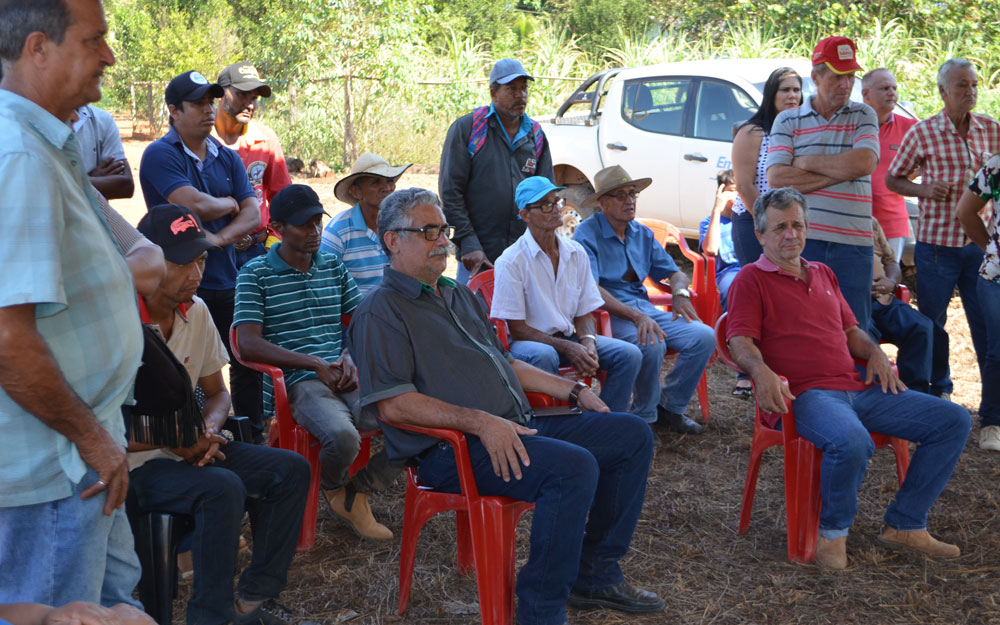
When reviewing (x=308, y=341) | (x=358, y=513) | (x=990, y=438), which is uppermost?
(x=308, y=341)

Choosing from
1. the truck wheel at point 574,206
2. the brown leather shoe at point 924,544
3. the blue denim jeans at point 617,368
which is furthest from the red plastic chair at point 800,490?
the truck wheel at point 574,206

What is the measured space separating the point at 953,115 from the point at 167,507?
4417 mm

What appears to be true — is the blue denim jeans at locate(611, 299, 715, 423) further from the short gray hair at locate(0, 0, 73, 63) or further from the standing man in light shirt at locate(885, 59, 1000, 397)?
the short gray hair at locate(0, 0, 73, 63)

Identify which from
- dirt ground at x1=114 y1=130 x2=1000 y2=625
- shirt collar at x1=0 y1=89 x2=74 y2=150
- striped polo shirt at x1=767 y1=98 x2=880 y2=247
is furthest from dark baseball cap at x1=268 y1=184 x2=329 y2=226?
striped polo shirt at x1=767 y1=98 x2=880 y2=247

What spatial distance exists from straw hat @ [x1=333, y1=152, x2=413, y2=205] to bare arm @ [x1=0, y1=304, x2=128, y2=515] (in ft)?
8.72

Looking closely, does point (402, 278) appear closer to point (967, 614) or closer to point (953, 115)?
point (967, 614)

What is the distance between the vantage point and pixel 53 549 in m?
1.78

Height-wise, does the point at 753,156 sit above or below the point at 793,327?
above

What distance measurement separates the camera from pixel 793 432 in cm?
351

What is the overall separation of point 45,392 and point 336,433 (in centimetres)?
178

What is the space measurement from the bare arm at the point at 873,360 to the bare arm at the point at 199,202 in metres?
2.73

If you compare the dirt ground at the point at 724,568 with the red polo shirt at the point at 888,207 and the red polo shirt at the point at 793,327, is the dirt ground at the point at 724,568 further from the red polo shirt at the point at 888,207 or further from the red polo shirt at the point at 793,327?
the red polo shirt at the point at 888,207

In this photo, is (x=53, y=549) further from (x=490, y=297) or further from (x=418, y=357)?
(x=490, y=297)

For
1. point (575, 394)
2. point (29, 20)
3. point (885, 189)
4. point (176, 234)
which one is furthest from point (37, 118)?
point (885, 189)
